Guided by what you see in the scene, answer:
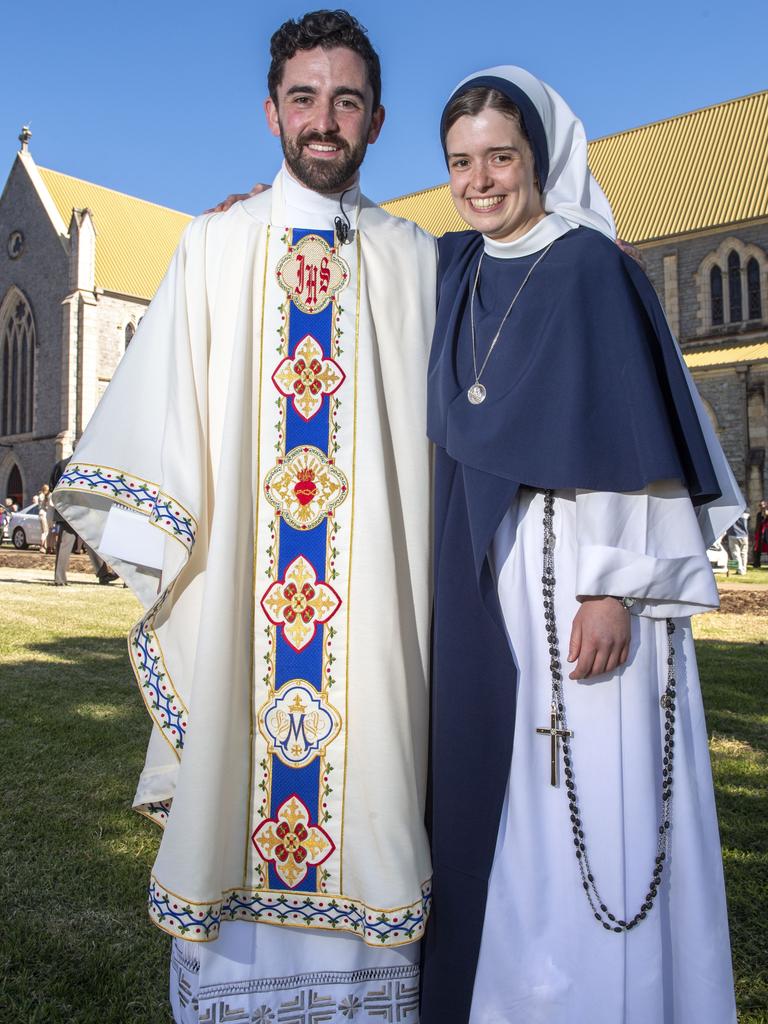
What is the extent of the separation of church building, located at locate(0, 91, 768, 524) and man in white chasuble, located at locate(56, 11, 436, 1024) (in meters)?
23.1

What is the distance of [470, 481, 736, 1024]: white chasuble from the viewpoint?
1.93 m

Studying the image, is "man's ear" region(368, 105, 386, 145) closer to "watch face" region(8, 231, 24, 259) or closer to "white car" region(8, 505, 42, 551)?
"white car" region(8, 505, 42, 551)

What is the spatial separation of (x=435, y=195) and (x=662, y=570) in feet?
117

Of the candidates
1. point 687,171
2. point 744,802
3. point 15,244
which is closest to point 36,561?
point 744,802

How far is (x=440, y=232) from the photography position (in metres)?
31.8

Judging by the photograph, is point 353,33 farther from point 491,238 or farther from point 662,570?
point 662,570

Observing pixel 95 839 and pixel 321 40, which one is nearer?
pixel 321 40

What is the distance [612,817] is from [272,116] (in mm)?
1984

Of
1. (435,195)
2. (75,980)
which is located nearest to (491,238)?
(75,980)

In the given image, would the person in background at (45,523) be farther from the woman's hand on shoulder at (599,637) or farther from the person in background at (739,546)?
the woman's hand on shoulder at (599,637)

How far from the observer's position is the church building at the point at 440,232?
27.2 metres

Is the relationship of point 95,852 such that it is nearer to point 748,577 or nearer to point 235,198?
point 235,198

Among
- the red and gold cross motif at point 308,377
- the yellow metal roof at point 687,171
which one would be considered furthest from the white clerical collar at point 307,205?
the yellow metal roof at point 687,171

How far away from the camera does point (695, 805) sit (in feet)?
6.63
